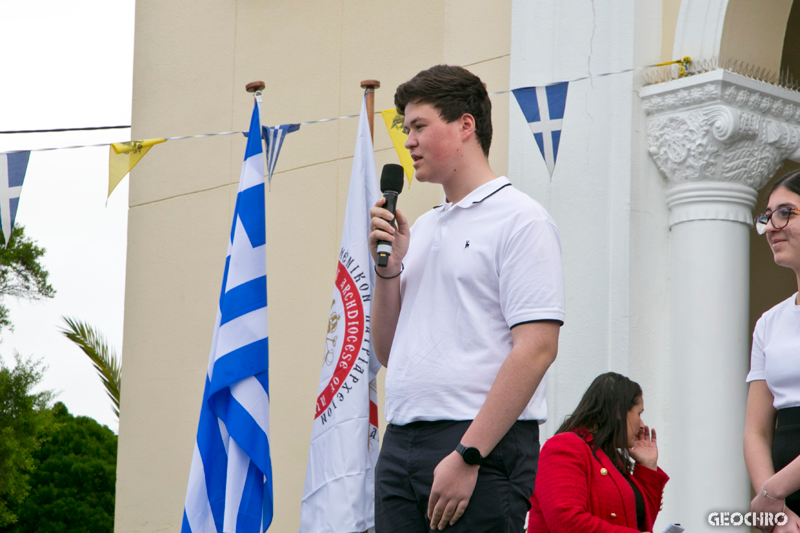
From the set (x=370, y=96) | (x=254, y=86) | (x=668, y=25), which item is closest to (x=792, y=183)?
(x=668, y=25)

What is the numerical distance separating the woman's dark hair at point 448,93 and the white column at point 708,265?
1.90 meters

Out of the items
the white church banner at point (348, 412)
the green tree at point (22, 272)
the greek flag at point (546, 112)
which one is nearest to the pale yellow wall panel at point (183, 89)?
the white church banner at point (348, 412)

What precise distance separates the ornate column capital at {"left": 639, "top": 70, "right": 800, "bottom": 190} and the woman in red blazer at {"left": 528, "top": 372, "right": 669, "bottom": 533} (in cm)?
112

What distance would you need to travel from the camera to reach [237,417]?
414 cm

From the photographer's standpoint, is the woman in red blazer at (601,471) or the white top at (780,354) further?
the woman in red blazer at (601,471)

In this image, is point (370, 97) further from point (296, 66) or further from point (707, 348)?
point (707, 348)

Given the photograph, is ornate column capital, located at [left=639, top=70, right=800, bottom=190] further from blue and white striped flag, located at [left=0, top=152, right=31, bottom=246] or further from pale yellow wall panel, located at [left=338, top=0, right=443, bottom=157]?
blue and white striped flag, located at [left=0, top=152, right=31, bottom=246]

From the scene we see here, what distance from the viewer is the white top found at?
2664mm

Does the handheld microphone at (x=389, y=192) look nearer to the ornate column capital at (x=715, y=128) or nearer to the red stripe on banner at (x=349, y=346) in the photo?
the red stripe on banner at (x=349, y=346)

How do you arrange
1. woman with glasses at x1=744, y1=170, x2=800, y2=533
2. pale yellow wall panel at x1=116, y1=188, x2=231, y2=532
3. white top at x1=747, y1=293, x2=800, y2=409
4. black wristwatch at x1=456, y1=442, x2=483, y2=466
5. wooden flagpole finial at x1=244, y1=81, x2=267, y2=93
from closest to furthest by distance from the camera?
black wristwatch at x1=456, y1=442, x2=483, y2=466 → woman with glasses at x1=744, y1=170, x2=800, y2=533 → white top at x1=747, y1=293, x2=800, y2=409 → wooden flagpole finial at x1=244, y1=81, x2=267, y2=93 → pale yellow wall panel at x1=116, y1=188, x2=231, y2=532

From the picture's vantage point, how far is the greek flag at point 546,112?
390 centimetres

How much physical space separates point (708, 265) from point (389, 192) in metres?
1.95

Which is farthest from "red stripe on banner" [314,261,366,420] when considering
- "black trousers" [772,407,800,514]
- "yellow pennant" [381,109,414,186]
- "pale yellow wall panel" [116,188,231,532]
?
"pale yellow wall panel" [116,188,231,532]

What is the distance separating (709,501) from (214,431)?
2041 millimetres
